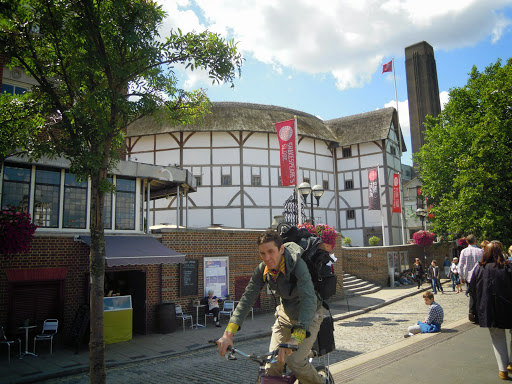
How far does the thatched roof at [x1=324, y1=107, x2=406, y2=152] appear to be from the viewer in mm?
29778

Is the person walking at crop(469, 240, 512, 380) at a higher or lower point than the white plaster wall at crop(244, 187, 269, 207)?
lower

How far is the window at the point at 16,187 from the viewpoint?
10508 millimetres

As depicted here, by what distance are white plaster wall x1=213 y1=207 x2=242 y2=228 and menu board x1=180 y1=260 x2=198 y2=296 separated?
11.3m

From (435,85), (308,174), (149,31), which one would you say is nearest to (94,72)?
(149,31)

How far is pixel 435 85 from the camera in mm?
62344

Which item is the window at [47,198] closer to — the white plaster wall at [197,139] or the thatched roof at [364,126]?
the white plaster wall at [197,139]

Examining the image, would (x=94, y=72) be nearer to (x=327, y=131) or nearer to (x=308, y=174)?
(x=308, y=174)

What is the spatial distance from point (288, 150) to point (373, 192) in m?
11.2

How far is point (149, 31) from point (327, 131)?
2550 centimetres

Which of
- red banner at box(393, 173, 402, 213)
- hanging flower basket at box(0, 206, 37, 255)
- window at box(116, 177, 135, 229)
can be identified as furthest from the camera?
red banner at box(393, 173, 402, 213)

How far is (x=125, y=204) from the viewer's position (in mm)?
12711

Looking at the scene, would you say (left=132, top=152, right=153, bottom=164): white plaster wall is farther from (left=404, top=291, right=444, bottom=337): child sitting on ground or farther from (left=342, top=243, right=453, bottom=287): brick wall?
(left=404, top=291, right=444, bottom=337): child sitting on ground

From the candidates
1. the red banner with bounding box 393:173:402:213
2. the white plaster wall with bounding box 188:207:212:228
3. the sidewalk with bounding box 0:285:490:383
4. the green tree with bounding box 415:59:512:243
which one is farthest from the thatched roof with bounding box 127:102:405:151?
the sidewalk with bounding box 0:285:490:383

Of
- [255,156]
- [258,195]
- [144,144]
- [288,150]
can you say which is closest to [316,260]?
[288,150]
